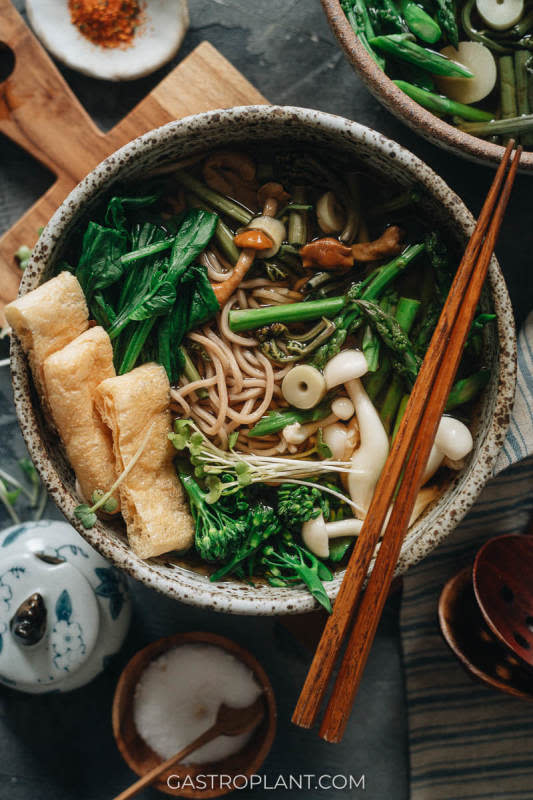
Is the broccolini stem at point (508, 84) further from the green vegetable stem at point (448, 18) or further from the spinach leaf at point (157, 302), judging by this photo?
the spinach leaf at point (157, 302)

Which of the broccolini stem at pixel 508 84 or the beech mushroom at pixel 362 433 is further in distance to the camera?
the broccolini stem at pixel 508 84

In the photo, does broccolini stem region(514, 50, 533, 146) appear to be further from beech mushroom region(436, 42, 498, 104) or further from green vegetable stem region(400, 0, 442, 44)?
green vegetable stem region(400, 0, 442, 44)

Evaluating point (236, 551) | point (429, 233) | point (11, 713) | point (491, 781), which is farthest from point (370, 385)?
point (11, 713)

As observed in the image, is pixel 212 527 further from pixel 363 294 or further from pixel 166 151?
pixel 166 151

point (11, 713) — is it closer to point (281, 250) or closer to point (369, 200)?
point (281, 250)

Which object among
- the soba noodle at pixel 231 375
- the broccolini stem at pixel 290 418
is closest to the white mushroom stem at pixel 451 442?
the broccolini stem at pixel 290 418

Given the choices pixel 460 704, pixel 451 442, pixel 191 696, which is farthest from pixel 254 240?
pixel 460 704

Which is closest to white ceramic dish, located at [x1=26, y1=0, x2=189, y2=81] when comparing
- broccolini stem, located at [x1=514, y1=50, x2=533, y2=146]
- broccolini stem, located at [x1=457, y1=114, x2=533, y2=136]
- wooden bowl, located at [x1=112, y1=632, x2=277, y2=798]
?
broccolini stem, located at [x1=457, y1=114, x2=533, y2=136]
